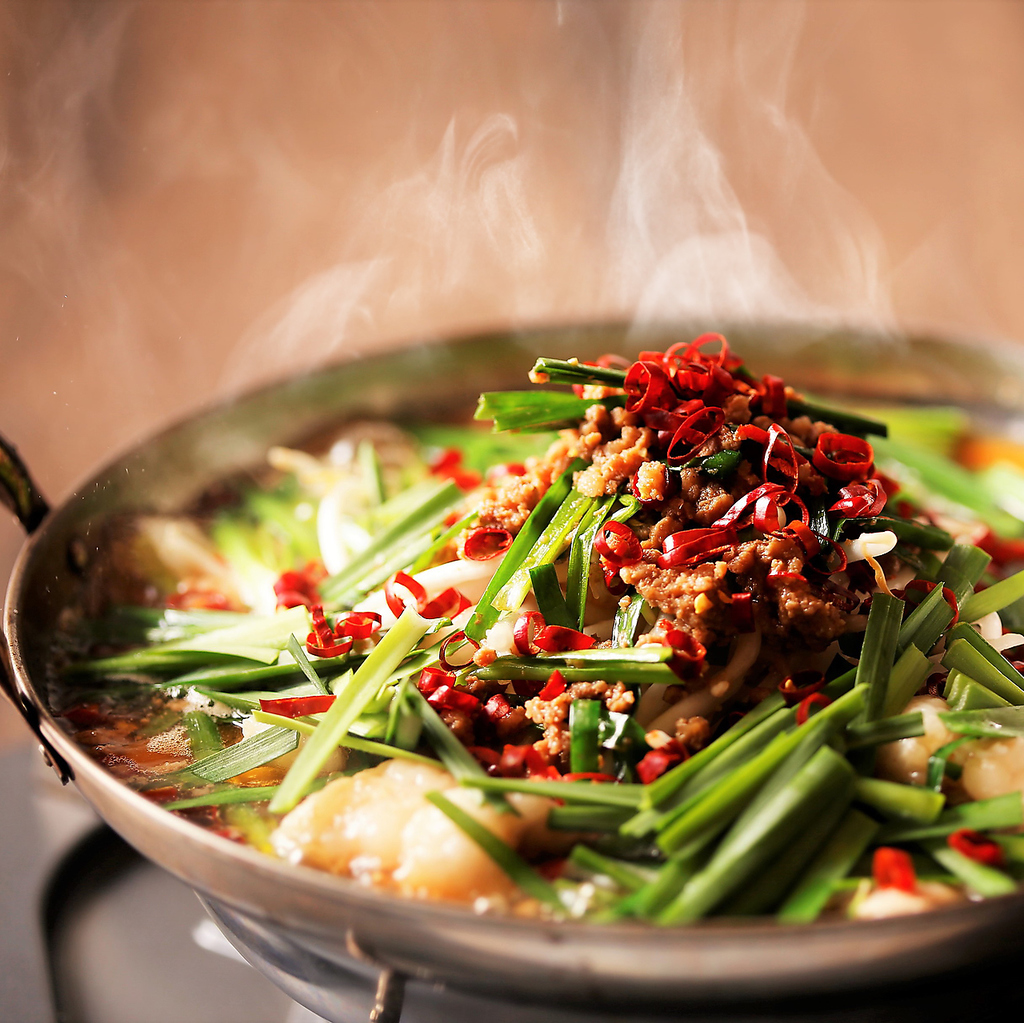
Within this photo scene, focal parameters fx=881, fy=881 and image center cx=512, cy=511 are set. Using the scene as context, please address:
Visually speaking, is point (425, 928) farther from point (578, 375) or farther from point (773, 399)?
point (773, 399)

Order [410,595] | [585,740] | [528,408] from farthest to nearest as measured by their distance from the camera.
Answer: [528,408] → [410,595] → [585,740]

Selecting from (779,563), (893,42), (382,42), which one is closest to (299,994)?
(779,563)

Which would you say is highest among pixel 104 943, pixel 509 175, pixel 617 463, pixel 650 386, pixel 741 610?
pixel 509 175

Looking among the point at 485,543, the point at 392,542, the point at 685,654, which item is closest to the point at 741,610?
the point at 685,654

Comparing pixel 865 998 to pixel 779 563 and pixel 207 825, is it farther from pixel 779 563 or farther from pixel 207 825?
A: pixel 207 825

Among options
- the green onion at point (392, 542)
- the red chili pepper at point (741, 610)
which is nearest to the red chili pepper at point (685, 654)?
the red chili pepper at point (741, 610)

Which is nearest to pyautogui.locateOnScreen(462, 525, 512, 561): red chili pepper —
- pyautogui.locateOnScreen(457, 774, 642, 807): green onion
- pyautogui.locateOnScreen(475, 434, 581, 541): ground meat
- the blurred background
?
pyautogui.locateOnScreen(475, 434, 581, 541): ground meat

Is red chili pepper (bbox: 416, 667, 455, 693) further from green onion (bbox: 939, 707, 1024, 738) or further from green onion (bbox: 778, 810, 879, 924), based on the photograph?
green onion (bbox: 939, 707, 1024, 738)

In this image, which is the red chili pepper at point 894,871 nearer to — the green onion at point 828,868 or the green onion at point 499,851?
the green onion at point 828,868
